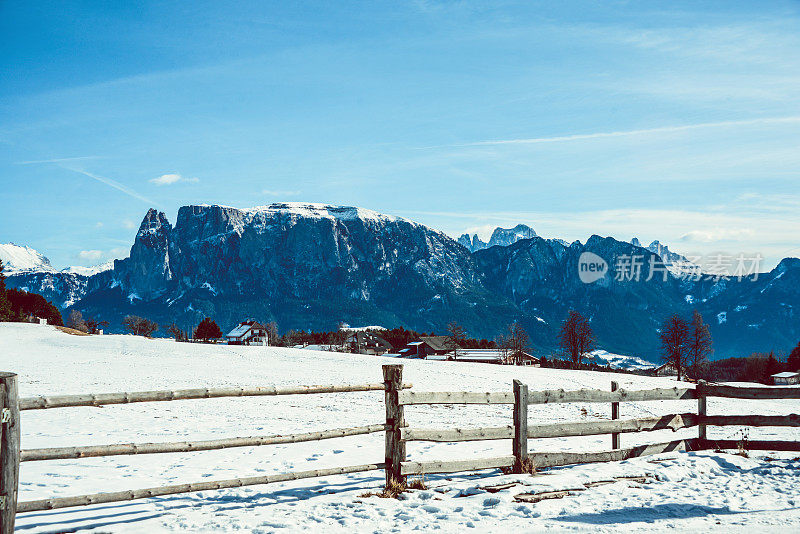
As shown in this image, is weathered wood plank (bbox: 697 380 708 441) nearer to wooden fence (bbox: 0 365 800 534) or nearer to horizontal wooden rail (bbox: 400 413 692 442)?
wooden fence (bbox: 0 365 800 534)

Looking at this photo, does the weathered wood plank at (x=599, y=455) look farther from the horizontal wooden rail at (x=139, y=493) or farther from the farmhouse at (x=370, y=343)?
the farmhouse at (x=370, y=343)

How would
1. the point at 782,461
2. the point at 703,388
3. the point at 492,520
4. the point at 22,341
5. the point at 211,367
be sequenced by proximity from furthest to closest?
the point at 22,341 < the point at 211,367 < the point at 703,388 < the point at 782,461 < the point at 492,520

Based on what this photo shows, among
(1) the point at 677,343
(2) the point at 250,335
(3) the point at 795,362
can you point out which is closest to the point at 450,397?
(1) the point at 677,343

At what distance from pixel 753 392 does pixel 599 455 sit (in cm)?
406

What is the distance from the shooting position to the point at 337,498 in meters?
10.1

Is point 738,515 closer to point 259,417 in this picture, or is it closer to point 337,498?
point 337,498

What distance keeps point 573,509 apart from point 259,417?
13367 millimetres

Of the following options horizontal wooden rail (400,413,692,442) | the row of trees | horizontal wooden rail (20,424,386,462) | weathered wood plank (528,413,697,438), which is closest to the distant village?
the row of trees

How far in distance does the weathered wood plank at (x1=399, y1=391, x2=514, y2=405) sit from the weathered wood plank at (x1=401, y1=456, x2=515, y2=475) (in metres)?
1.07

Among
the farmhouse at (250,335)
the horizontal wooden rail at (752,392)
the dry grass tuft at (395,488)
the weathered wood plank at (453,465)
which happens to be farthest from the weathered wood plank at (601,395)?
the farmhouse at (250,335)

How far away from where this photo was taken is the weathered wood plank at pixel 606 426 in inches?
478

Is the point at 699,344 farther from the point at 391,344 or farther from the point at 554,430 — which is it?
the point at 391,344

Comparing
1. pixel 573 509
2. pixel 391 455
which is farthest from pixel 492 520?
pixel 391 455

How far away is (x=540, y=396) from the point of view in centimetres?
1211
